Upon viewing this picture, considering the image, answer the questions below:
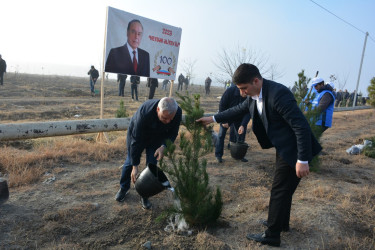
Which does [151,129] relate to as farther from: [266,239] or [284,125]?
[266,239]

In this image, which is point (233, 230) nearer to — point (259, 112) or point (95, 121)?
point (259, 112)

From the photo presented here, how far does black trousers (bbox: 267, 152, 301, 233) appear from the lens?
2771 mm

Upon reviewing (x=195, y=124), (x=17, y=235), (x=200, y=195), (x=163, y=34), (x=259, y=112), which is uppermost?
(x=163, y=34)

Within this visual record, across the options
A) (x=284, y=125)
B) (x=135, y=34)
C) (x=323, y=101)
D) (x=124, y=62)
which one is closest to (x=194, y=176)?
(x=284, y=125)

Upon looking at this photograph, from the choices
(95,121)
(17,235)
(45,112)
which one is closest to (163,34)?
(95,121)

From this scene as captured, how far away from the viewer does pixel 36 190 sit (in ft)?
12.9

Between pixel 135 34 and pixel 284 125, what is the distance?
4631mm

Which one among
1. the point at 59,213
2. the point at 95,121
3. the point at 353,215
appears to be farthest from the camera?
the point at 95,121

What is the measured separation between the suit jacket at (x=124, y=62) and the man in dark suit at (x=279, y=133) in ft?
12.7

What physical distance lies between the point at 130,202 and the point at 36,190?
4.56ft

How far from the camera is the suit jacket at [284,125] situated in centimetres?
249

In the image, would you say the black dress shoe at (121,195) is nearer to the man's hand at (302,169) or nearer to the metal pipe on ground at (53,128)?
the metal pipe on ground at (53,128)

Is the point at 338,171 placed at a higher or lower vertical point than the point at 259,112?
lower

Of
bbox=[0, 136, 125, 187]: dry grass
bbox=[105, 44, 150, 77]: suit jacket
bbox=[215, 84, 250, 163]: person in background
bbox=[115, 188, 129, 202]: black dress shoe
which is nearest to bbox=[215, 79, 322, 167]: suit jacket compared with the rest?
bbox=[115, 188, 129, 202]: black dress shoe
